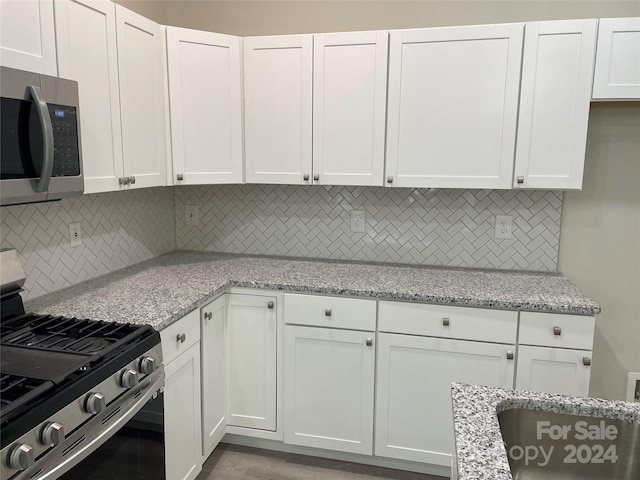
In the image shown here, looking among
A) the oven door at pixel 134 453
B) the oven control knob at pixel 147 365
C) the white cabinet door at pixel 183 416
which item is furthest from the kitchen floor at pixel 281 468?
the oven control knob at pixel 147 365

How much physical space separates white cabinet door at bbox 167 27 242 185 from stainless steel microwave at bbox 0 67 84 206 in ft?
2.67

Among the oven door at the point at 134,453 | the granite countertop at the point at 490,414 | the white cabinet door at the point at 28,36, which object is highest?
the white cabinet door at the point at 28,36

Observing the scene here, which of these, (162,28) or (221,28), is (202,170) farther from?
(221,28)

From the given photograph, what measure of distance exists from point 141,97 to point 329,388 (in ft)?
5.64

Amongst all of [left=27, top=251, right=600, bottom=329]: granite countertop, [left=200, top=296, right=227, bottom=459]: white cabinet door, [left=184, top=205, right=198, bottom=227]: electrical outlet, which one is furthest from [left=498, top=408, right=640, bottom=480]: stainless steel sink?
[left=184, top=205, right=198, bottom=227]: electrical outlet

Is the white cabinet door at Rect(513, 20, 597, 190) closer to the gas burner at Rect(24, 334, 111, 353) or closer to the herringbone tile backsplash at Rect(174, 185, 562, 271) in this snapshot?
the herringbone tile backsplash at Rect(174, 185, 562, 271)

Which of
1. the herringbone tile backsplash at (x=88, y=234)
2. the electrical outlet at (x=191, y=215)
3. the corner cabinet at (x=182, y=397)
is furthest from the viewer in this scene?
the electrical outlet at (x=191, y=215)

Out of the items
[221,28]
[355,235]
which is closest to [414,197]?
[355,235]

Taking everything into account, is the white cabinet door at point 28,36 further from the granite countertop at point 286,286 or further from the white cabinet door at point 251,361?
the white cabinet door at point 251,361

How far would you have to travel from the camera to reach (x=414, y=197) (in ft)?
9.11

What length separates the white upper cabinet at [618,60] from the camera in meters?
2.17

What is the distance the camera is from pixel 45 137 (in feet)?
4.95

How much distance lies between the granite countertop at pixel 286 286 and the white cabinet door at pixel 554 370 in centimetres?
20

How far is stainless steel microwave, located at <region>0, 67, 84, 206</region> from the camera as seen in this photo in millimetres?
Answer: 1441
